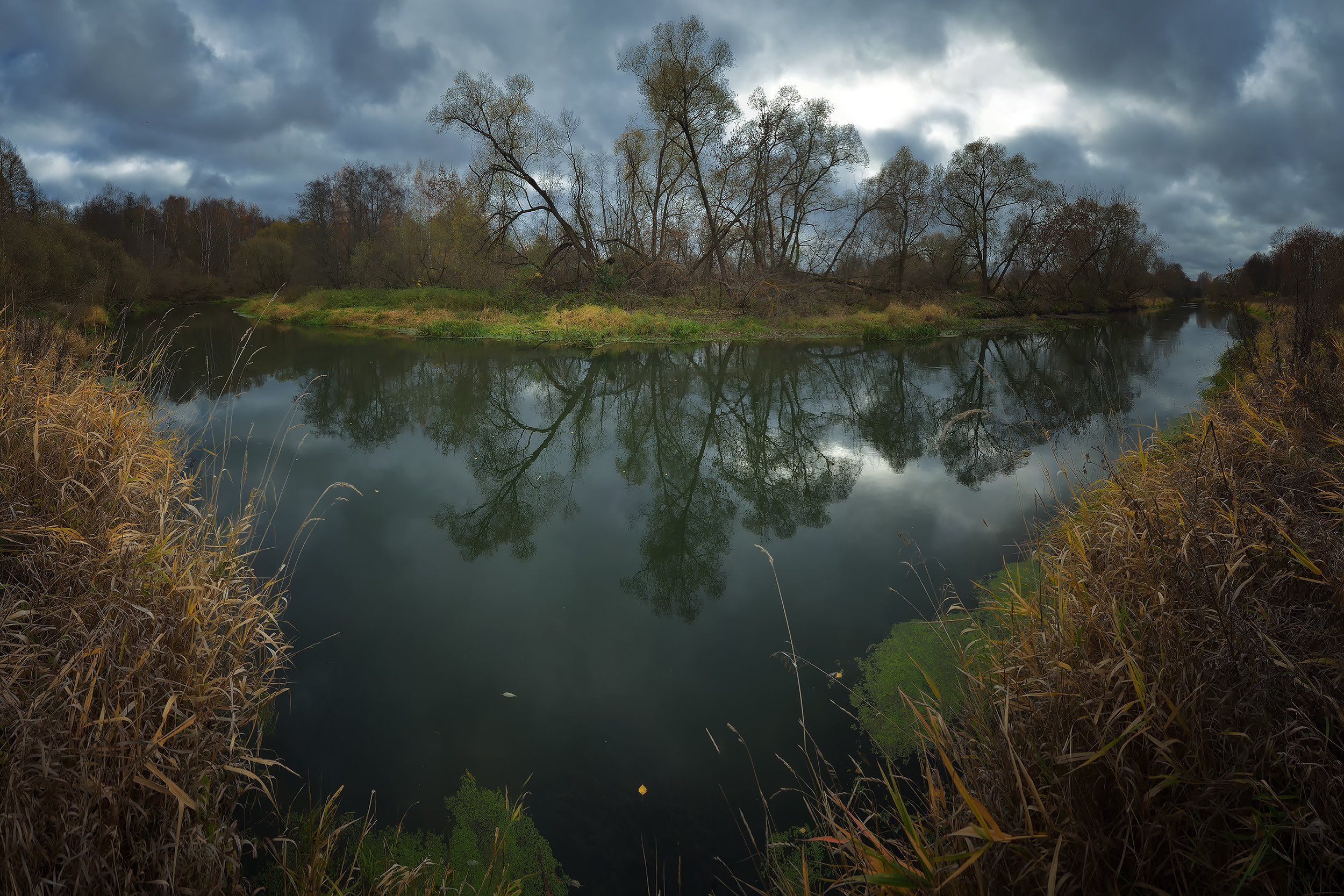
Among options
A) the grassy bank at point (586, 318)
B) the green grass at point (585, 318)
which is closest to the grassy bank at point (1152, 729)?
the green grass at point (585, 318)

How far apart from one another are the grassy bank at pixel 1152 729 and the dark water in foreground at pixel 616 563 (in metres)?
0.68

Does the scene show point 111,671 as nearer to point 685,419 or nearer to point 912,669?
point 912,669

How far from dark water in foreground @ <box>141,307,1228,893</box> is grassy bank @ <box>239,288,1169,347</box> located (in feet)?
28.1

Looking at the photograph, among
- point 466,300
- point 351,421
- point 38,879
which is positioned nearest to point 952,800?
point 38,879

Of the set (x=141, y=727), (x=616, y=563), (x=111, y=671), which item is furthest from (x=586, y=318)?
(x=141, y=727)

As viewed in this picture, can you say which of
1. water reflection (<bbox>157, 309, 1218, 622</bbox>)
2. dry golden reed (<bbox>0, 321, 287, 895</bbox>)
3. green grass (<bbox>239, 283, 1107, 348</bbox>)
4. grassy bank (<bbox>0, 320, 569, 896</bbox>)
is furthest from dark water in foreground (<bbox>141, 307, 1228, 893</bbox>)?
green grass (<bbox>239, 283, 1107, 348</bbox>)

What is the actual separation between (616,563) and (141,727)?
10.4 feet

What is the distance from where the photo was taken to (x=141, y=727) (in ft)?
6.96

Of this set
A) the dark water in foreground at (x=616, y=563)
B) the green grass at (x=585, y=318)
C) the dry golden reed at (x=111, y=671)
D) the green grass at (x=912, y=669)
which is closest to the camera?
the dry golden reed at (x=111, y=671)

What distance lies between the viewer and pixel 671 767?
2.79 m

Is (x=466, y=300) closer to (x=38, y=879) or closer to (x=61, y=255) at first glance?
(x=61, y=255)

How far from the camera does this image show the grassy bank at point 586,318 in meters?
20.3

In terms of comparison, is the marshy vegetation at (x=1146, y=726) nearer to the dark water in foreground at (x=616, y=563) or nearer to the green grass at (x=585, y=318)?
the dark water in foreground at (x=616, y=563)

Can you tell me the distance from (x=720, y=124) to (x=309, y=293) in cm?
2197
